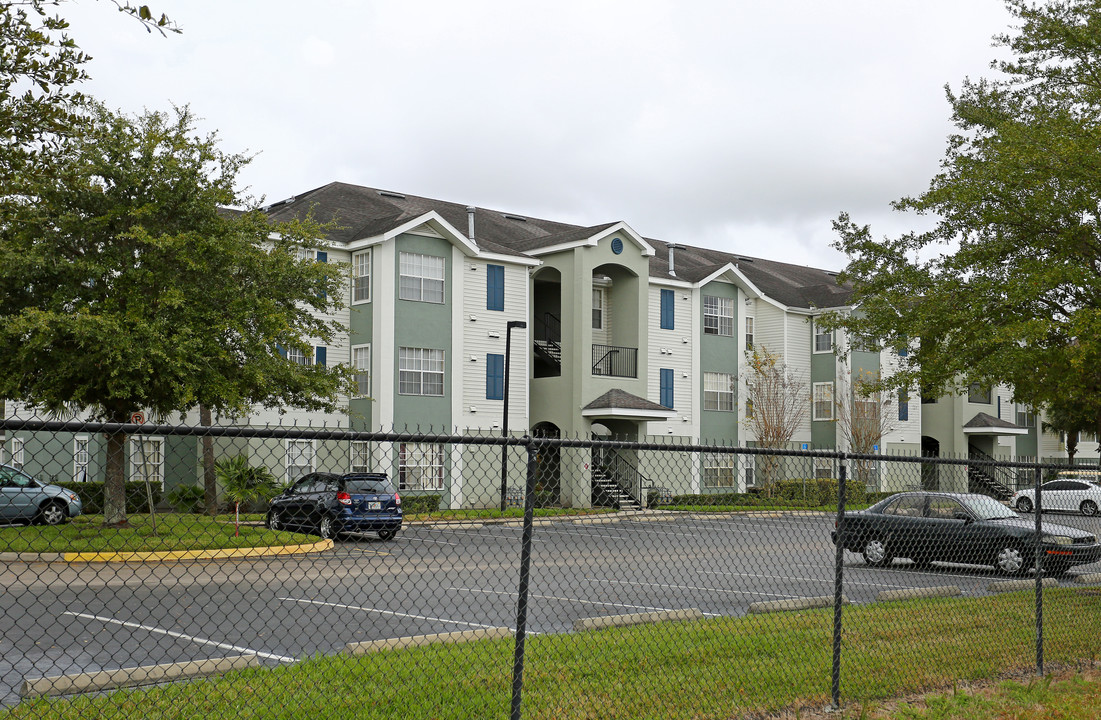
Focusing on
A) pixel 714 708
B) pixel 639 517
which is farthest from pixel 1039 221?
pixel 714 708

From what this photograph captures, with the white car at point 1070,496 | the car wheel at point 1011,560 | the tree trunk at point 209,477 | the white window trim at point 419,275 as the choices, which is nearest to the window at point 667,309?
the white window trim at point 419,275

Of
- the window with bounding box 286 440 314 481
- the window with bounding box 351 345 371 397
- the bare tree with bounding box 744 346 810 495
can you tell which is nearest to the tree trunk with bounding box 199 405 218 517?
the window with bounding box 286 440 314 481

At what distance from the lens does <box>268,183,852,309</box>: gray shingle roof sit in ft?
119

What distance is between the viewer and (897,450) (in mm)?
48625

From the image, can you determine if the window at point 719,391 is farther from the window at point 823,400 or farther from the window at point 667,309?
the window at point 823,400

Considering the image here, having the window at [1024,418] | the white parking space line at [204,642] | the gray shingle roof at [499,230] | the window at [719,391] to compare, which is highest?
the gray shingle roof at [499,230]

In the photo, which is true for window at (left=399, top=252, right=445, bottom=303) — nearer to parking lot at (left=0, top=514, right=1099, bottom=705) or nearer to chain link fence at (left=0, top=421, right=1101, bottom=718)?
parking lot at (left=0, top=514, right=1099, bottom=705)

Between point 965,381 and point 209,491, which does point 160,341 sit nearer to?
point 209,491

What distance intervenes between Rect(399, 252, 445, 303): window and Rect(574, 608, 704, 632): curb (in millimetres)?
24089

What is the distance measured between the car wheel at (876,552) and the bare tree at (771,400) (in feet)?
82.3

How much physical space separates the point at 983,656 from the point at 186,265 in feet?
60.6

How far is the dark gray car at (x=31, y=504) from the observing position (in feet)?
24.7

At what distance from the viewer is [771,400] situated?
43781 millimetres

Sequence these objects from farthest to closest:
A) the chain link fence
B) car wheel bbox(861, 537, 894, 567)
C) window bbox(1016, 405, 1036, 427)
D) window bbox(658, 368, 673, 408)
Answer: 1. window bbox(1016, 405, 1036, 427)
2. window bbox(658, 368, 673, 408)
3. car wheel bbox(861, 537, 894, 567)
4. the chain link fence
